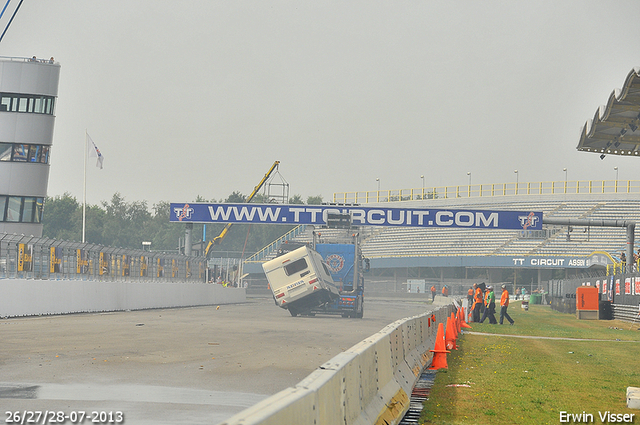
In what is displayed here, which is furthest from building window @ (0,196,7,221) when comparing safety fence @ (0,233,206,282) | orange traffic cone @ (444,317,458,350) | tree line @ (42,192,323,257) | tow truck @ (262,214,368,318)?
tree line @ (42,192,323,257)

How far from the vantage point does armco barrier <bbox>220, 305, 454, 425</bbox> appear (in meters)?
4.47

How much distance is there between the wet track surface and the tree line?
10376 centimetres

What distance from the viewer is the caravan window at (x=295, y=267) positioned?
33.3 meters

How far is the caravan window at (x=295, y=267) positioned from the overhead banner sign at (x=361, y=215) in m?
19.5

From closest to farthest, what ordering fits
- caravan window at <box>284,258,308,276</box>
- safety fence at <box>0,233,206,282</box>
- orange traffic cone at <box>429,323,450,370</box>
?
orange traffic cone at <box>429,323,450,370</box>, safety fence at <box>0,233,206,282</box>, caravan window at <box>284,258,308,276</box>

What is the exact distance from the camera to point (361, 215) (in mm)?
54625

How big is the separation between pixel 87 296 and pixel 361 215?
26.5 meters

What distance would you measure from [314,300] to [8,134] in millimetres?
22329

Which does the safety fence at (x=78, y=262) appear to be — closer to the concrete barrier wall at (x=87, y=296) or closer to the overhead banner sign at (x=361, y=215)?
the concrete barrier wall at (x=87, y=296)

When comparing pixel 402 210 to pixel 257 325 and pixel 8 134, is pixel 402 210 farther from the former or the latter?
pixel 257 325

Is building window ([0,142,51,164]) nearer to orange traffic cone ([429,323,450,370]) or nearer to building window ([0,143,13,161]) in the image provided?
building window ([0,143,13,161])

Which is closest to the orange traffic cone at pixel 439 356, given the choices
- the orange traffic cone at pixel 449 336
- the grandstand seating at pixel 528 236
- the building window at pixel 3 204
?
the orange traffic cone at pixel 449 336

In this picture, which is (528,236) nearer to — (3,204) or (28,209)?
(28,209)

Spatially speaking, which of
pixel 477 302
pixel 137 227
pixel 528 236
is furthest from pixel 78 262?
pixel 137 227
